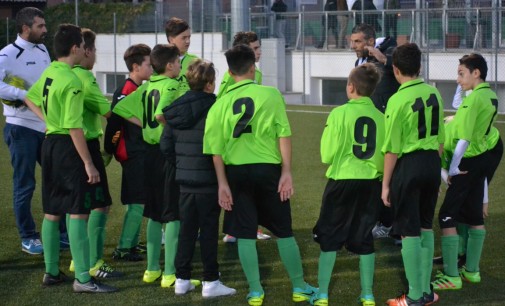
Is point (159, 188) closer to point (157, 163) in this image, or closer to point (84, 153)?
point (157, 163)

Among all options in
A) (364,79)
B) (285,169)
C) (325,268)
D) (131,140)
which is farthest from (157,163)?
(364,79)

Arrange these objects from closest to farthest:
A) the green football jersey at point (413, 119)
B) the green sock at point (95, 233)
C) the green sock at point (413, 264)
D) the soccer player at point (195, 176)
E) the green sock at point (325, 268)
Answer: the green football jersey at point (413, 119), the green sock at point (413, 264), the green sock at point (325, 268), the soccer player at point (195, 176), the green sock at point (95, 233)

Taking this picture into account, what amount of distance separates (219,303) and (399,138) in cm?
175

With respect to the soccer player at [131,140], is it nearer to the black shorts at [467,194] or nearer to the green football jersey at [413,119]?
the green football jersey at [413,119]

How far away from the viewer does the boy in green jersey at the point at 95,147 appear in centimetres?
728

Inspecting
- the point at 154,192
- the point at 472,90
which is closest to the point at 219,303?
the point at 154,192

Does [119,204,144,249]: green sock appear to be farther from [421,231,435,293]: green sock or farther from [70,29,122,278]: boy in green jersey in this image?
[421,231,435,293]: green sock

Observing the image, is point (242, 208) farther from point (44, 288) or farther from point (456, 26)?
point (456, 26)

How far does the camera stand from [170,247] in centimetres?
724

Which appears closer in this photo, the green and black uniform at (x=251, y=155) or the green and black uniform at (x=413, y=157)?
the green and black uniform at (x=413, y=157)

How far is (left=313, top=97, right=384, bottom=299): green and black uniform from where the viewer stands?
21.2 ft

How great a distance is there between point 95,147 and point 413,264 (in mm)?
2632

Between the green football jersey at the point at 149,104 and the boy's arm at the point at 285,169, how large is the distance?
1201mm

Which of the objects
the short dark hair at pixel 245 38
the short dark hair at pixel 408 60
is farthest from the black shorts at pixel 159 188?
the short dark hair at pixel 408 60
